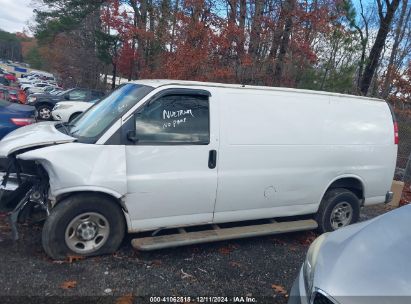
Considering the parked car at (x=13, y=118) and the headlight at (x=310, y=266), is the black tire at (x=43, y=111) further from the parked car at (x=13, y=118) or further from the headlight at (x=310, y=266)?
the headlight at (x=310, y=266)

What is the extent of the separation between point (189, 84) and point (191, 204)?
4.62 ft

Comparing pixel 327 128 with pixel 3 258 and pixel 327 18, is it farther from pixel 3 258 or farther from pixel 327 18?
pixel 327 18

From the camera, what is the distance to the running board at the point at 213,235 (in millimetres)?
3939

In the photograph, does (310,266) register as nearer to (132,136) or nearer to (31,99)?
(132,136)

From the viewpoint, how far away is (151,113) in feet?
13.4

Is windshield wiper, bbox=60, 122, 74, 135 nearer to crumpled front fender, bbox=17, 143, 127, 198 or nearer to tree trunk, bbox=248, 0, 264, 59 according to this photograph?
crumpled front fender, bbox=17, 143, 127, 198

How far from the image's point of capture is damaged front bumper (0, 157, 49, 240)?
4035 millimetres

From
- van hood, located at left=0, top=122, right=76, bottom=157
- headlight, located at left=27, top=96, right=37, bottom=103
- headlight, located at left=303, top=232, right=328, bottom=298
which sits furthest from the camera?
headlight, located at left=27, top=96, right=37, bottom=103

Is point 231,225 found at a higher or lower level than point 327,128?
lower

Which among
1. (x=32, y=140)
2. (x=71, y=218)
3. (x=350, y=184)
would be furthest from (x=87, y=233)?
(x=350, y=184)

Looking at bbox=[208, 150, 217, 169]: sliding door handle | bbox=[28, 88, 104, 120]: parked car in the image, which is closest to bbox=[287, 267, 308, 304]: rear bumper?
bbox=[208, 150, 217, 169]: sliding door handle

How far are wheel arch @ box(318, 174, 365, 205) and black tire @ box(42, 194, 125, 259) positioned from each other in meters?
2.89

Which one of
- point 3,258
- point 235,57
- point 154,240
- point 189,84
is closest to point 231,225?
point 154,240

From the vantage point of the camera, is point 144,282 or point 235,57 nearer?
point 144,282
